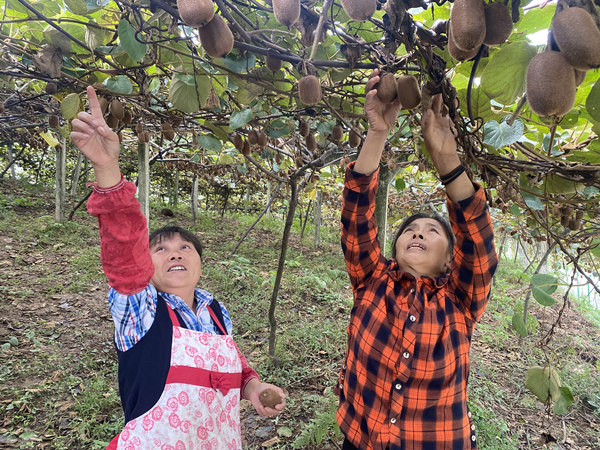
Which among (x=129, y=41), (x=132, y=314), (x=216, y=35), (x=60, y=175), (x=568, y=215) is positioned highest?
(x=60, y=175)

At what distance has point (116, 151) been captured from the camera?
896 mm

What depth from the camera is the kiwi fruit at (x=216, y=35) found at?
0.66m

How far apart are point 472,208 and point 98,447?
7.36 feet

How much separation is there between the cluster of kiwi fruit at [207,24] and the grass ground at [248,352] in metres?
1.76

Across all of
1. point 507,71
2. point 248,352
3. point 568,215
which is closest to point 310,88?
point 507,71

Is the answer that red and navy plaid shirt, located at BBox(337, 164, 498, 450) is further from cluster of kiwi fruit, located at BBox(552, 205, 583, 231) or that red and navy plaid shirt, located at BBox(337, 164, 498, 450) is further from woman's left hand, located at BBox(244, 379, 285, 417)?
cluster of kiwi fruit, located at BBox(552, 205, 583, 231)

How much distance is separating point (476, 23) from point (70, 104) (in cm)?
121

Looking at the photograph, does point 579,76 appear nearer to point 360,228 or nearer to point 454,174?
point 454,174

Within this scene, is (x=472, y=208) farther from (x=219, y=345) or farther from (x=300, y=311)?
(x=300, y=311)

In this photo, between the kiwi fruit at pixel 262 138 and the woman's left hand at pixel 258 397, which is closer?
the woman's left hand at pixel 258 397

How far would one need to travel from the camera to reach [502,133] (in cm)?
79

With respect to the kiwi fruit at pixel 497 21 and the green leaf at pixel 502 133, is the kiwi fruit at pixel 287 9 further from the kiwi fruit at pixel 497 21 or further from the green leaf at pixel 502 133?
the green leaf at pixel 502 133

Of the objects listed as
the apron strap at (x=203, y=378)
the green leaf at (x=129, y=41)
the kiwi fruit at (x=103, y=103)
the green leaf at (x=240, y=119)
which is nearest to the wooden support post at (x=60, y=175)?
the kiwi fruit at (x=103, y=103)

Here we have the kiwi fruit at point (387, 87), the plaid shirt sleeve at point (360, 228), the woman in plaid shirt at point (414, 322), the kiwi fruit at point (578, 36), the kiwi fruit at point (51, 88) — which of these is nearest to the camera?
the kiwi fruit at point (578, 36)
